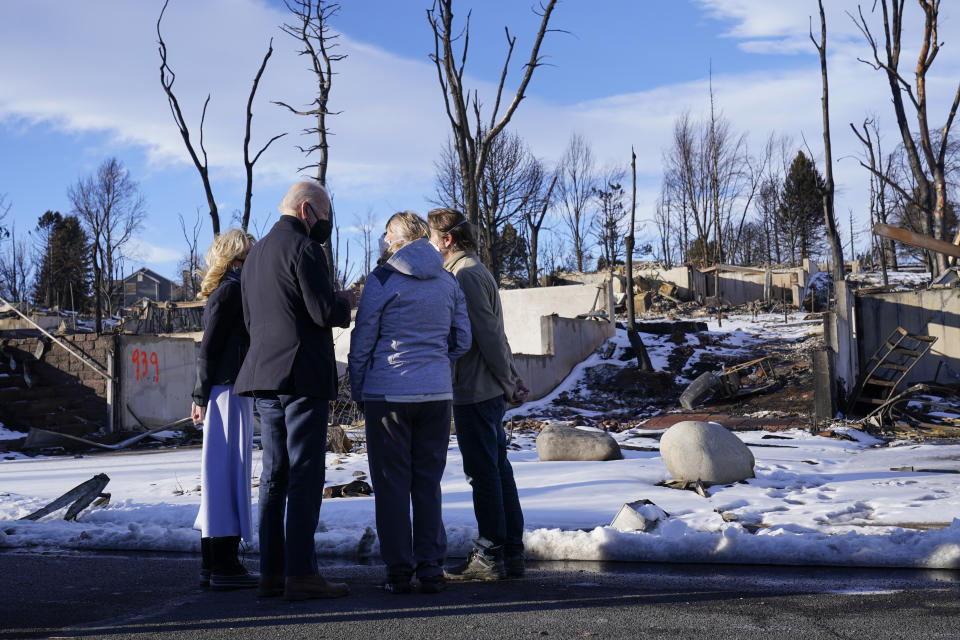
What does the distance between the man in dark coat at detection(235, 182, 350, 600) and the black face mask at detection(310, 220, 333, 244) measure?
0.06 m

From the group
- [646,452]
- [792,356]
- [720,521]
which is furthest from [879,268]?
[720,521]

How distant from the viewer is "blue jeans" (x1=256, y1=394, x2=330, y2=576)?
3.77 m

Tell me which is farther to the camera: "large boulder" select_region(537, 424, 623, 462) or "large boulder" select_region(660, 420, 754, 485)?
"large boulder" select_region(537, 424, 623, 462)

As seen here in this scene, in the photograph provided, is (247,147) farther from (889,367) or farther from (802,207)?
(802,207)

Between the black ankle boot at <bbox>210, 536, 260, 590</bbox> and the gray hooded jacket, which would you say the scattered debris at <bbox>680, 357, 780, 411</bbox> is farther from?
the black ankle boot at <bbox>210, 536, 260, 590</bbox>

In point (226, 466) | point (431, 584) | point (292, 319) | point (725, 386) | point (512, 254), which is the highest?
point (512, 254)

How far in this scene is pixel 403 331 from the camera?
13.1 ft

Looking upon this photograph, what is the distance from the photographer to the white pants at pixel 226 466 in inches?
168

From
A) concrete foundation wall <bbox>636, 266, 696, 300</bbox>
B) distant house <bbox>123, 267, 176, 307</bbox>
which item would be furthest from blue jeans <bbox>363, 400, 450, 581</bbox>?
distant house <bbox>123, 267, 176, 307</bbox>

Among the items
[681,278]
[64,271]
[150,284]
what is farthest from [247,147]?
[150,284]

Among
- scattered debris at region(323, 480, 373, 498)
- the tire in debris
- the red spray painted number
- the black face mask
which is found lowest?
the tire in debris

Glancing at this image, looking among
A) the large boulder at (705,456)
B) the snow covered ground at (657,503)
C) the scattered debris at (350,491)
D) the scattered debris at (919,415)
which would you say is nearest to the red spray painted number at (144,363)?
the snow covered ground at (657,503)

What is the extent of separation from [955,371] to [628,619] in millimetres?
13486

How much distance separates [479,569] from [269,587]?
1006 mm
